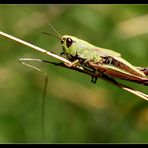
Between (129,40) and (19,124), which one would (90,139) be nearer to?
(19,124)

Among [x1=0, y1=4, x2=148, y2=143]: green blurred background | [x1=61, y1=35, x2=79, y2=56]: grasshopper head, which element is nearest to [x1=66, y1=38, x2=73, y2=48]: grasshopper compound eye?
[x1=61, y1=35, x2=79, y2=56]: grasshopper head

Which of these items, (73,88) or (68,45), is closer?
(68,45)

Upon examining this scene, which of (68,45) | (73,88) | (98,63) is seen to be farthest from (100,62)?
(73,88)

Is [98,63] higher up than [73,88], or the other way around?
[98,63]

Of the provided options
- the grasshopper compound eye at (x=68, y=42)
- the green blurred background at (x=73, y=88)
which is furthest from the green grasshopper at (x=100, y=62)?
the green blurred background at (x=73, y=88)

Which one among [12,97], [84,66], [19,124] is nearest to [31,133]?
[19,124]

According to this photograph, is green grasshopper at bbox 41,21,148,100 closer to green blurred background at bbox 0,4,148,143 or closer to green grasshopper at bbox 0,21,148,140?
green grasshopper at bbox 0,21,148,140

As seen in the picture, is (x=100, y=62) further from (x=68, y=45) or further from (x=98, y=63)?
(x=68, y=45)

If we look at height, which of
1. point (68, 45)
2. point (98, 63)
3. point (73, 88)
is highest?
point (68, 45)

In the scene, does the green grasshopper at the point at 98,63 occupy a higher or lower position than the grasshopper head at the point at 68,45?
lower

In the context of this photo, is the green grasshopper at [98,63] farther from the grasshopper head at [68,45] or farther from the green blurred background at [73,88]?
the green blurred background at [73,88]
